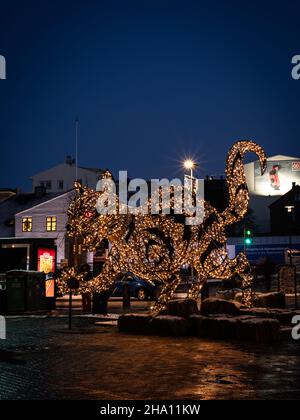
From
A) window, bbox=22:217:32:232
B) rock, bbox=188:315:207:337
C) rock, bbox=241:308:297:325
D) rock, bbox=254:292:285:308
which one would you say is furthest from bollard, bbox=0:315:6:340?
window, bbox=22:217:32:232

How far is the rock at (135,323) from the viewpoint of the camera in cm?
1622

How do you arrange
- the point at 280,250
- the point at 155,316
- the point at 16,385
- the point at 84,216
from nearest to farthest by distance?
1. the point at 16,385
2. the point at 155,316
3. the point at 84,216
4. the point at 280,250

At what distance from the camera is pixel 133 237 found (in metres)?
18.1

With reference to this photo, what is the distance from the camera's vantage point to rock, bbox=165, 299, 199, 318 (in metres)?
16.8

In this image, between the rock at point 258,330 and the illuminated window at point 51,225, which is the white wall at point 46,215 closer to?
the illuminated window at point 51,225

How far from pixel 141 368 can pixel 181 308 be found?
6190mm

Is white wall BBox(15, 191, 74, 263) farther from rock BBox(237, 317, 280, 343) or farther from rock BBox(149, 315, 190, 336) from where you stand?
rock BBox(237, 317, 280, 343)

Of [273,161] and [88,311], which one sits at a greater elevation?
[273,161]

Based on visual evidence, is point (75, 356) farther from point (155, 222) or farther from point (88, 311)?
point (88, 311)

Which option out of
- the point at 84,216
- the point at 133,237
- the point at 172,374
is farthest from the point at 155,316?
the point at 172,374

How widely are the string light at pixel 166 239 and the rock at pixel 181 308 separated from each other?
15.7 inches

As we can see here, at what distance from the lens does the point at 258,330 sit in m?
14.7

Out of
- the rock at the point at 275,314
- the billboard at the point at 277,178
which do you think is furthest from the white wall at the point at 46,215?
the rock at the point at 275,314
